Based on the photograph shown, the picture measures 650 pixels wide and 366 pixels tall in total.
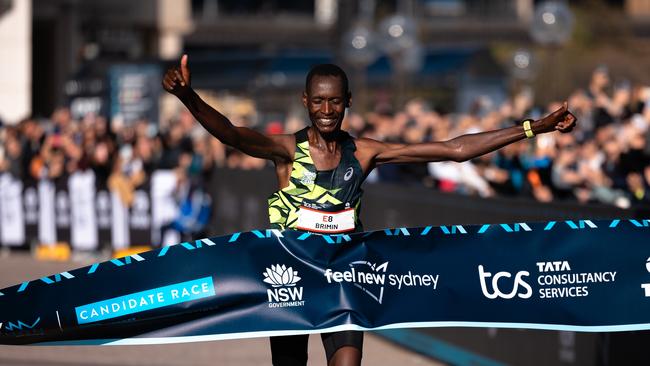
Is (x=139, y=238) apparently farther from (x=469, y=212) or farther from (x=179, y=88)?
(x=179, y=88)

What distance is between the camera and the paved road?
11.8 m

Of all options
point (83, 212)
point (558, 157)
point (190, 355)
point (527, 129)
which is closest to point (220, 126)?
point (527, 129)

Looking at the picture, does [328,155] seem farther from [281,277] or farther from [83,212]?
[83,212]

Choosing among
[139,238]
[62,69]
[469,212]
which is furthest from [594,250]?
[62,69]

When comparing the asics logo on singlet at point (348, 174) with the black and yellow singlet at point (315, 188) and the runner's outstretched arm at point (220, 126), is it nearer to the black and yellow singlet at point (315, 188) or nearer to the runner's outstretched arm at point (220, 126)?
the black and yellow singlet at point (315, 188)

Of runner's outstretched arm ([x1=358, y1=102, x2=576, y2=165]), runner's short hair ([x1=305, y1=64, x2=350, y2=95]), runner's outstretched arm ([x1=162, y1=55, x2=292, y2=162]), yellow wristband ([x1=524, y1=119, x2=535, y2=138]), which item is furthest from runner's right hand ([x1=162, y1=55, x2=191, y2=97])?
yellow wristband ([x1=524, y1=119, x2=535, y2=138])

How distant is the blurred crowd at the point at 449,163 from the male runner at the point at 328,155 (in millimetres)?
3308

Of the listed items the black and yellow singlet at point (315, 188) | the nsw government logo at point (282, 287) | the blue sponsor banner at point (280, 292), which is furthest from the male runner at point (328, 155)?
the nsw government logo at point (282, 287)

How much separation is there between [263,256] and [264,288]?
0.48 ft

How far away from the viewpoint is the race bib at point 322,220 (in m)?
7.10

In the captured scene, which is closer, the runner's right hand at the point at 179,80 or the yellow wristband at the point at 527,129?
the runner's right hand at the point at 179,80

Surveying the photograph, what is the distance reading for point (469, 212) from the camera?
11.4 metres

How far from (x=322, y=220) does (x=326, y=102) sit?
553 millimetres

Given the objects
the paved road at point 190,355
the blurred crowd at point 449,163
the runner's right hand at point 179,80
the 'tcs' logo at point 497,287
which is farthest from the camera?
the blurred crowd at point 449,163
